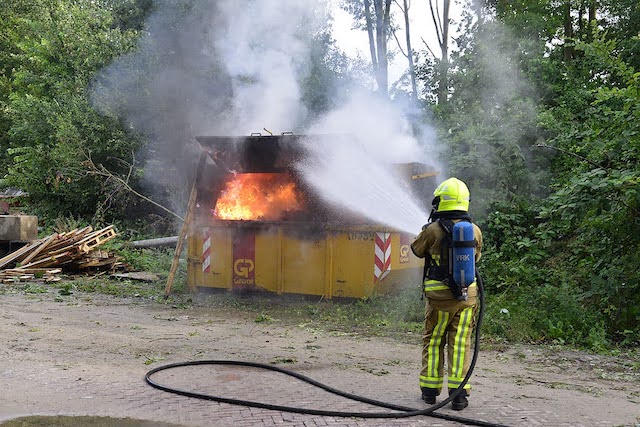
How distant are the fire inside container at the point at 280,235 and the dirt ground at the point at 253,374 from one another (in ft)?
3.70

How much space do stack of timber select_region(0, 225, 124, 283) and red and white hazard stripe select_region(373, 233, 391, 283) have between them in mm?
7057

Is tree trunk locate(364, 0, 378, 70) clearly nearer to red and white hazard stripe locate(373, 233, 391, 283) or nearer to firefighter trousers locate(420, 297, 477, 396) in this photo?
red and white hazard stripe locate(373, 233, 391, 283)

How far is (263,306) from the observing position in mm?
9773

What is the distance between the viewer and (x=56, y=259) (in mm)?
13570

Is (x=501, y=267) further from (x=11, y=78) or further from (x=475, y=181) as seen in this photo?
(x=11, y=78)

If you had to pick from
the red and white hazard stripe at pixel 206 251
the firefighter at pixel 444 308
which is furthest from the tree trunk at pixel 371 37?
the firefighter at pixel 444 308

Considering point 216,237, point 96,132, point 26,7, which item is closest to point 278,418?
point 216,237

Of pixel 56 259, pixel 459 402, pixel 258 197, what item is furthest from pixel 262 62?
pixel 459 402

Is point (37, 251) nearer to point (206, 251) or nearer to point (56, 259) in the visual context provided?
point (56, 259)

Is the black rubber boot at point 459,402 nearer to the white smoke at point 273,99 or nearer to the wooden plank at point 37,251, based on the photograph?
the white smoke at point 273,99

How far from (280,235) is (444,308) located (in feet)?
16.5

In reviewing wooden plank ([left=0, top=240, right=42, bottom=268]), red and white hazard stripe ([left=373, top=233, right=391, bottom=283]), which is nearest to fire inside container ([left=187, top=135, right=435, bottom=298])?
red and white hazard stripe ([left=373, top=233, right=391, bottom=283])

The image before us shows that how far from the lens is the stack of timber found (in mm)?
13016

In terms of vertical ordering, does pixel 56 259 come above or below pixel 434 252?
below
